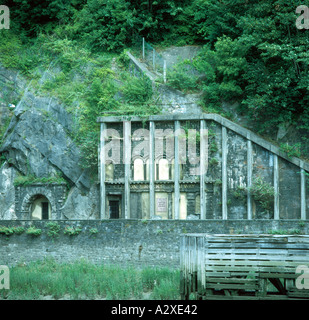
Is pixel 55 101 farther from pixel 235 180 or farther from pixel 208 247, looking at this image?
pixel 208 247

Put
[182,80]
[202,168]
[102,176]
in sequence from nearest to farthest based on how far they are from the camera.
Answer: [202,168] < [102,176] < [182,80]

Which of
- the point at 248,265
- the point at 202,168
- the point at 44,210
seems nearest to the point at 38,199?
the point at 44,210

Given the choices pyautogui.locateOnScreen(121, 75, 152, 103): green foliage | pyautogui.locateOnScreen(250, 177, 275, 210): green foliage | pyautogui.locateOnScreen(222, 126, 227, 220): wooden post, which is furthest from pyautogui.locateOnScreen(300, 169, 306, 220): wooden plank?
pyautogui.locateOnScreen(121, 75, 152, 103): green foliage

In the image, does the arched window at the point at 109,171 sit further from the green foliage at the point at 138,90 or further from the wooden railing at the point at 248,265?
the wooden railing at the point at 248,265

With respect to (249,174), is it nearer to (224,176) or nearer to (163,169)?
(224,176)

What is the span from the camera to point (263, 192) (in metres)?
25.0

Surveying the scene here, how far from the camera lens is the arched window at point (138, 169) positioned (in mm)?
27297

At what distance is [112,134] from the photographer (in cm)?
2766

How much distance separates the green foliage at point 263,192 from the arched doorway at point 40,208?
443 inches

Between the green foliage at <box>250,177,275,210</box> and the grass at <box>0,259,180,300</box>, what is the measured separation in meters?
6.85

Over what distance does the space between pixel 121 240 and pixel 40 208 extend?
29.8 feet

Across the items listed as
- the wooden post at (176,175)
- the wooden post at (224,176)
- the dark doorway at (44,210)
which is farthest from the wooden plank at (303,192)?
the dark doorway at (44,210)

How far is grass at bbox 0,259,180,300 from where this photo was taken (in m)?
18.1

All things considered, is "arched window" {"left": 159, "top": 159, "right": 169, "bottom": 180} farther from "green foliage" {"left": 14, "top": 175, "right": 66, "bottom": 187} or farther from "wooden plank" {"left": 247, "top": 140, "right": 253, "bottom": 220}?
"green foliage" {"left": 14, "top": 175, "right": 66, "bottom": 187}
